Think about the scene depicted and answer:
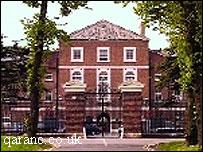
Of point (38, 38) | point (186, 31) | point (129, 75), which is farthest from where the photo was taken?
point (129, 75)

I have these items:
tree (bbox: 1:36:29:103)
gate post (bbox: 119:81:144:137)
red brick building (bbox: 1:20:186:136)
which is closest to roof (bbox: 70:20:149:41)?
red brick building (bbox: 1:20:186:136)

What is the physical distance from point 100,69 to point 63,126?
74.4 ft

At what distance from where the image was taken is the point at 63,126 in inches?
1549

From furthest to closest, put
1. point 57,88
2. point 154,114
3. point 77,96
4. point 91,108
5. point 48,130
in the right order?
point 57,88
point 91,108
point 154,114
point 48,130
point 77,96

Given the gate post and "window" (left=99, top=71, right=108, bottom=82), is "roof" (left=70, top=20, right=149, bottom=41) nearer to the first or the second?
"window" (left=99, top=71, right=108, bottom=82)

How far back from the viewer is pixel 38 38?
24.9 meters

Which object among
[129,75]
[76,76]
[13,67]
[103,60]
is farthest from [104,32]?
[13,67]

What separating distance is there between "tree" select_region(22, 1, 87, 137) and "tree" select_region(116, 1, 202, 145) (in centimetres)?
327

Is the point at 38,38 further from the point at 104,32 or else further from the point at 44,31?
the point at 104,32

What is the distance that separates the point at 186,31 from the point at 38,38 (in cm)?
702

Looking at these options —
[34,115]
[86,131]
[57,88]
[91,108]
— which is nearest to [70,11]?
[34,115]

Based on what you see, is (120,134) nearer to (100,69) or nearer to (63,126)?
(63,126)

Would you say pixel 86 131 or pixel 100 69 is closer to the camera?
pixel 86 131

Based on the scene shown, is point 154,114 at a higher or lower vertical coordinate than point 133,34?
lower
